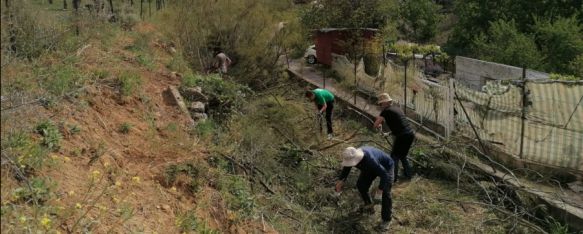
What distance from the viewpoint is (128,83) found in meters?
7.91

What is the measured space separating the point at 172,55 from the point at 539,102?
29.6ft

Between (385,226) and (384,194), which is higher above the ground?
(384,194)

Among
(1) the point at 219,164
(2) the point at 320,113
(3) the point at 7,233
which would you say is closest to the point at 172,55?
(2) the point at 320,113

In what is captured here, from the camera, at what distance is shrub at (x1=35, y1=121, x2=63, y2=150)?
5.05m

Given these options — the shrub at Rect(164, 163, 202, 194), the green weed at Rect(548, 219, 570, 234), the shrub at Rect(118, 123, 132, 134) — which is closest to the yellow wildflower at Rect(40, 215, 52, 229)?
the shrub at Rect(164, 163, 202, 194)

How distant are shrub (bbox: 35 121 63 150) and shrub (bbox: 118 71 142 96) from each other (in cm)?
249

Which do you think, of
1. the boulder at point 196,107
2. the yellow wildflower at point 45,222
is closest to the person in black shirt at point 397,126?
the boulder at point 196,107

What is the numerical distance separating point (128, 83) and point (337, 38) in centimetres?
1399

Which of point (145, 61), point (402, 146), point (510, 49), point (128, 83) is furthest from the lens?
point (510, 49)

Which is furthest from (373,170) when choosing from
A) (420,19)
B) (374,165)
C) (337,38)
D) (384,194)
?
(420,19)

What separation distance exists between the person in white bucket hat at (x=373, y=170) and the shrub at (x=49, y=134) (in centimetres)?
346

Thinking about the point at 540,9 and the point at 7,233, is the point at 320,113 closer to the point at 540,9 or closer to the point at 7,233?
the point at 7,233

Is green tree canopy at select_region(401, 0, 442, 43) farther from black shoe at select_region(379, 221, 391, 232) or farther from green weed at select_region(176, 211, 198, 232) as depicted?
green weed at select_region(176, 211, 198, 232)

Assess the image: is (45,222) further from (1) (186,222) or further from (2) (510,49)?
(2) (510,49)
